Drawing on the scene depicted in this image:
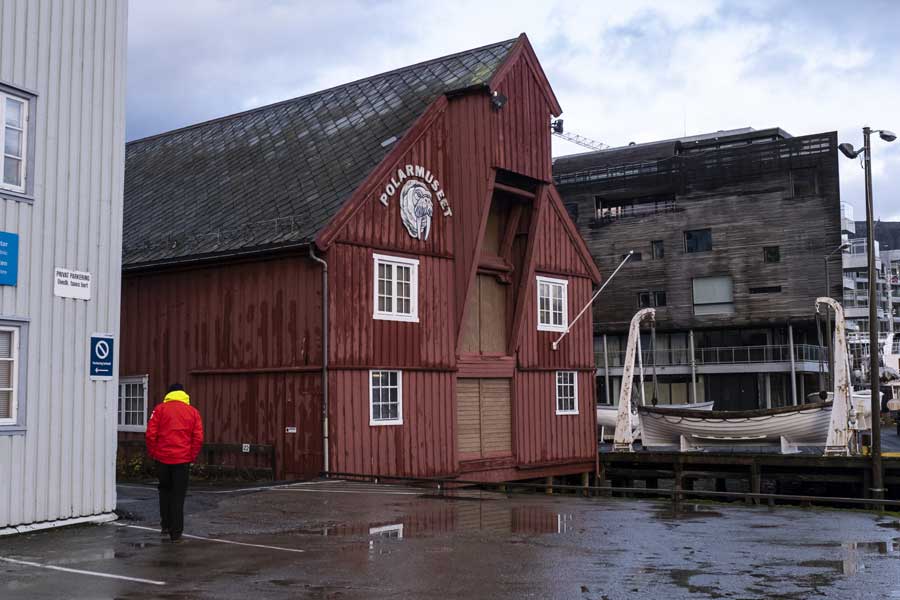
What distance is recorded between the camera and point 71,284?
13.6m

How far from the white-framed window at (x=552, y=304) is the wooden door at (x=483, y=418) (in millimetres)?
2555

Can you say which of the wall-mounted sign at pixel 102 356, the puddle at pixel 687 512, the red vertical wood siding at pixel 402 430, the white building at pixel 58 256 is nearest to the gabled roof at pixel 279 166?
the red vertical wood siding at pixel 402 430

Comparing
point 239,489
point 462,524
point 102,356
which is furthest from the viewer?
point 239,489

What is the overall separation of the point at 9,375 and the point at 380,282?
1091 centimetres

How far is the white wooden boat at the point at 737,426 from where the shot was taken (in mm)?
31203

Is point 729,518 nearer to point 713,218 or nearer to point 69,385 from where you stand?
point 69,385

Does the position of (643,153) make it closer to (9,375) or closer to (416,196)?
(416,196)

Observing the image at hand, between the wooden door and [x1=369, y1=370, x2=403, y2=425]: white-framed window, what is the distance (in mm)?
2110

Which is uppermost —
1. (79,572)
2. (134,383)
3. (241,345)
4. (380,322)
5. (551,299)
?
(551,299)

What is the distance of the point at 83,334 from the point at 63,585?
16.2 feet

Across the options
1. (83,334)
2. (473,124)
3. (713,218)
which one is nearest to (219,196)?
(473,124)

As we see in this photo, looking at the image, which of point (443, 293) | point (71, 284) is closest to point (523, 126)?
point (443, 293)

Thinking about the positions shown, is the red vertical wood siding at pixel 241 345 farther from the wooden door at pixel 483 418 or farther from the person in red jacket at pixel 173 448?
the person in red jacket at pixel 173 448

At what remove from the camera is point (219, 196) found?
2616cm
